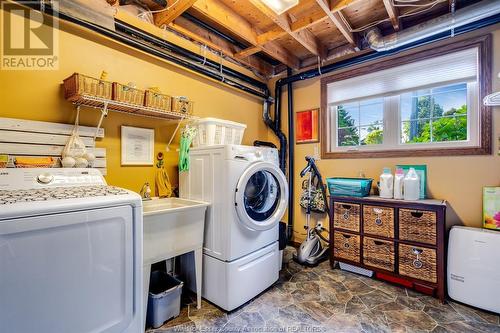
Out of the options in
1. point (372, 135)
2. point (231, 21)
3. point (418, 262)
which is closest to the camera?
point (418, 262)

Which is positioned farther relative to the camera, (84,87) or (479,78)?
(479,78)

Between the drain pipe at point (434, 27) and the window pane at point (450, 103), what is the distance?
1.85 feet

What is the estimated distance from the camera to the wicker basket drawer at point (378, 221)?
86.7 inches

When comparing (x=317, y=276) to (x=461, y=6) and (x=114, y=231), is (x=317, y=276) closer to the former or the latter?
(x=114, y=231)

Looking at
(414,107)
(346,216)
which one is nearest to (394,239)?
(346,216)

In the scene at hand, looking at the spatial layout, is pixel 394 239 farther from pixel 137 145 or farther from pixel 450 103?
pixel 137 145

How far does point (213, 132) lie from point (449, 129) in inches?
92.2

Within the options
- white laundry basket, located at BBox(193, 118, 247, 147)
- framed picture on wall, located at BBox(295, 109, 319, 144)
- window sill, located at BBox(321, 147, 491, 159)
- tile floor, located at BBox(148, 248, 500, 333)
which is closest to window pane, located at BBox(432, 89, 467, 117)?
window sill, located at BBox(321, 147, 491, 159)

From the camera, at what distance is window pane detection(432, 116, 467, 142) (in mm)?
2248

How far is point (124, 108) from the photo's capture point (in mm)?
1903

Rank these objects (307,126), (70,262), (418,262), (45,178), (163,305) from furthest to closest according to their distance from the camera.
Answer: (307,126) < (418,262) < (163,305) < (45,178) < (70,262)

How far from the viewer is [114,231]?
Result: 1067mm

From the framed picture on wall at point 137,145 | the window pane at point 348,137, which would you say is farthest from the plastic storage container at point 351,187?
the framed picture on wall at point 137,145

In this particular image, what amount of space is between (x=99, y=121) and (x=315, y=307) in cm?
233
